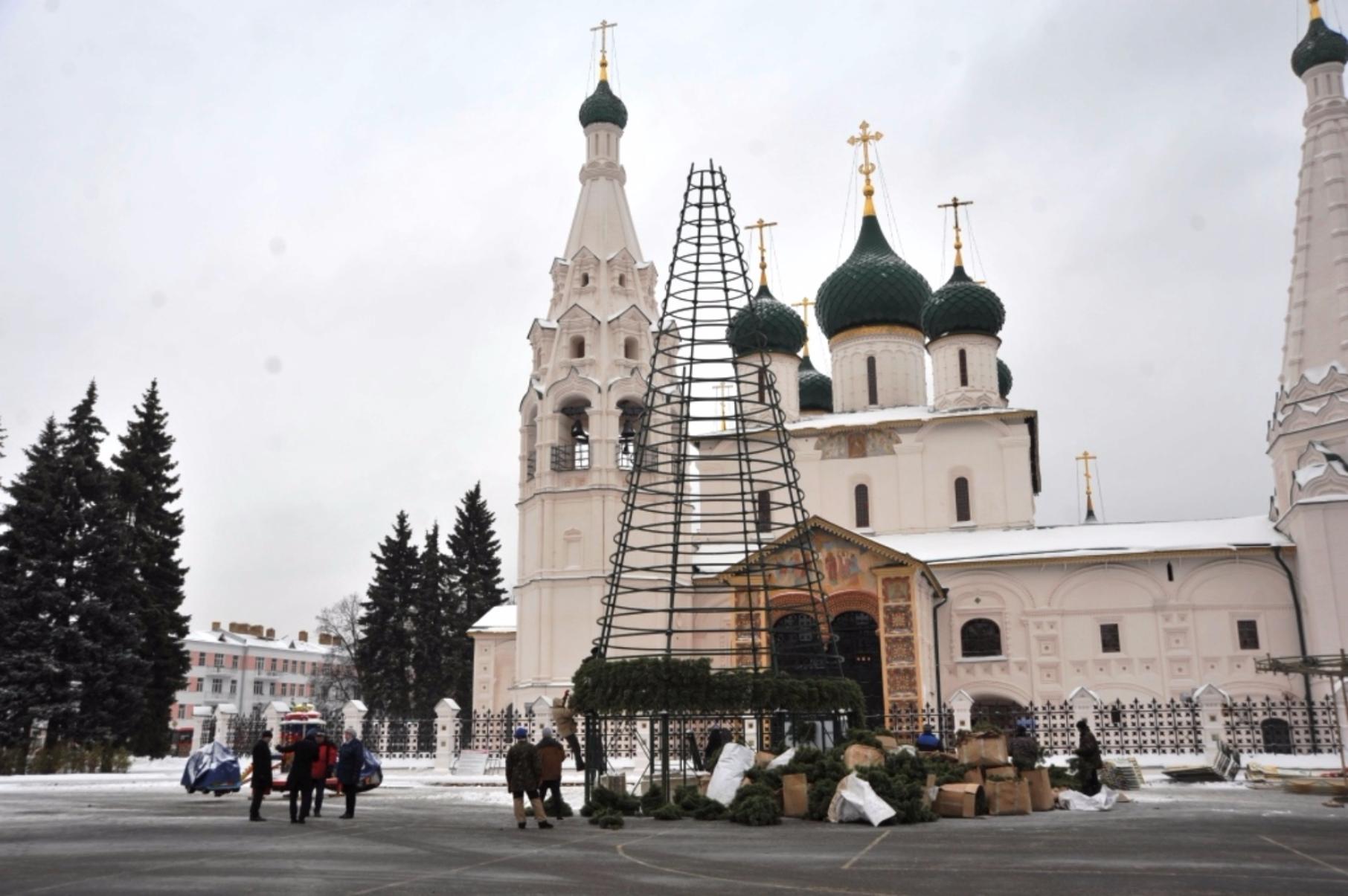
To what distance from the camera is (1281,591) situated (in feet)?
92.3

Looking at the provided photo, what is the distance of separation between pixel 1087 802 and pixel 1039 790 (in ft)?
1.82

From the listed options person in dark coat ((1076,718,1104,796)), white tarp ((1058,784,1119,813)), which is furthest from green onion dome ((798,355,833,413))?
white tarp ((1058,784,1119,813))

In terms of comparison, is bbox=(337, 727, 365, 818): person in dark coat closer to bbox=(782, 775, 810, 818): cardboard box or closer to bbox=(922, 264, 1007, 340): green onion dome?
bbox=(782, 775, 810, 818): cardboard box

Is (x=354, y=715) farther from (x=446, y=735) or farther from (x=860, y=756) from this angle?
(x=860, y=756)

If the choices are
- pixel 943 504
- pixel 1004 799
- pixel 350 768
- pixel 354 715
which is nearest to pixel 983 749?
pixel 1004 799

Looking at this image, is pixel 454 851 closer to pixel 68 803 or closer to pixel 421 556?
pixel 68 803

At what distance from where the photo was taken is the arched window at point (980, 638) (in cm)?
3005

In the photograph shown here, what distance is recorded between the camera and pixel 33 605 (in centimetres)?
2694

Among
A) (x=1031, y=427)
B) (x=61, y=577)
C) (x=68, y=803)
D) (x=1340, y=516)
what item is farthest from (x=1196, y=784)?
(x=61, y=577)

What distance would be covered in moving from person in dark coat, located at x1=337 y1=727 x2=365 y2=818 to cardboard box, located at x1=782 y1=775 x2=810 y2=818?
470 centimetres

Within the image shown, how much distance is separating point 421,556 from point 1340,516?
3304 cm

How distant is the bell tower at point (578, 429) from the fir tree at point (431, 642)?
40.9ft

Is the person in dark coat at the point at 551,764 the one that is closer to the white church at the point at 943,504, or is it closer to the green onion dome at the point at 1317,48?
the white church at the point at 943,504

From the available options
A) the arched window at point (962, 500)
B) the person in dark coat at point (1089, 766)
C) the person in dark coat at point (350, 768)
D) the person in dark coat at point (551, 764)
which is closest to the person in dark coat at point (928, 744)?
the person in dark coat at point (1089, 766)
